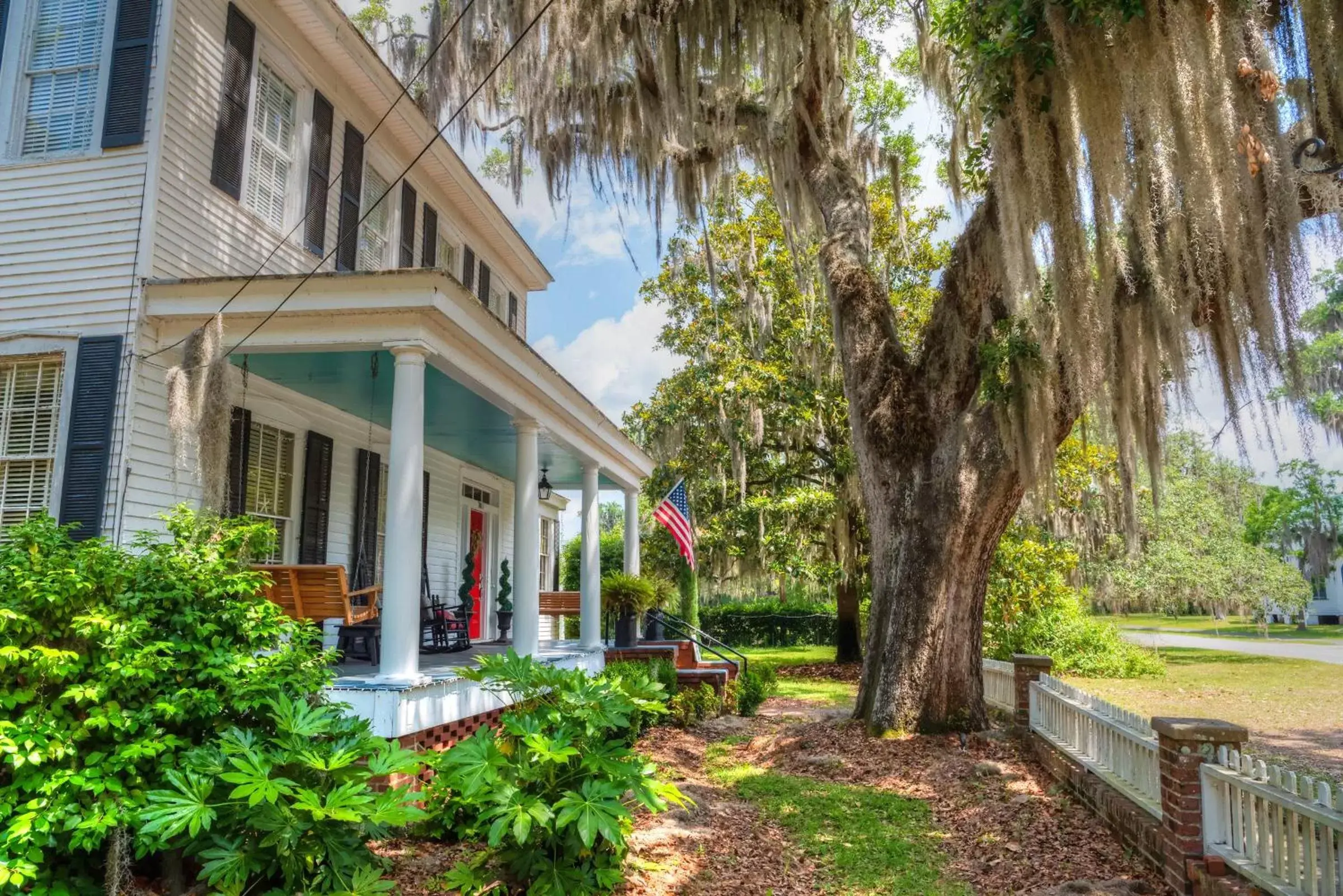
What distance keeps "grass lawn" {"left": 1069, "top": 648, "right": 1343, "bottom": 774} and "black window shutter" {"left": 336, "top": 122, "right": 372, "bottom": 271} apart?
33.3 feet

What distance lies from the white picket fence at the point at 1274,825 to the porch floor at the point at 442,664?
12.8 feet

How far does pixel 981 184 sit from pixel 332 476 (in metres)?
7.46

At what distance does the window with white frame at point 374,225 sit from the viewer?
32.7 feet

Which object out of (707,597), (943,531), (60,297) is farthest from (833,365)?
(707,597)

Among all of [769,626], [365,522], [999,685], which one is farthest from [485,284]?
[769,626]

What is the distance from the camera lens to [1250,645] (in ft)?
94.2

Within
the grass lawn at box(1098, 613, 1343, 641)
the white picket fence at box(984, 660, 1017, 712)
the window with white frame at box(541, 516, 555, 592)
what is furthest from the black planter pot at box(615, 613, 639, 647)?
the grass lawn at box(1098, 613, 1343, 641)

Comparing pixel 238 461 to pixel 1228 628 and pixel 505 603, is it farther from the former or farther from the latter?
pixel 1228 628

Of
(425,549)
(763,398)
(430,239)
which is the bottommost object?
(425,549)

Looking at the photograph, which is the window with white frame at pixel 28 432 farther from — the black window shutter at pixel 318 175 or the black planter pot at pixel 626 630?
the black planter pot at pixel 626 630

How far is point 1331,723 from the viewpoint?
10.9m

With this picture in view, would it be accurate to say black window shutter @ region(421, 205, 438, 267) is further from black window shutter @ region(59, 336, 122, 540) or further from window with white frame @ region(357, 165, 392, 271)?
black window shutter @ region(59, 336, 122, 540)

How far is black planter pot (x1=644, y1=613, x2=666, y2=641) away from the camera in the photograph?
12906mm

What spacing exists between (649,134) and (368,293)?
518 centimetres
